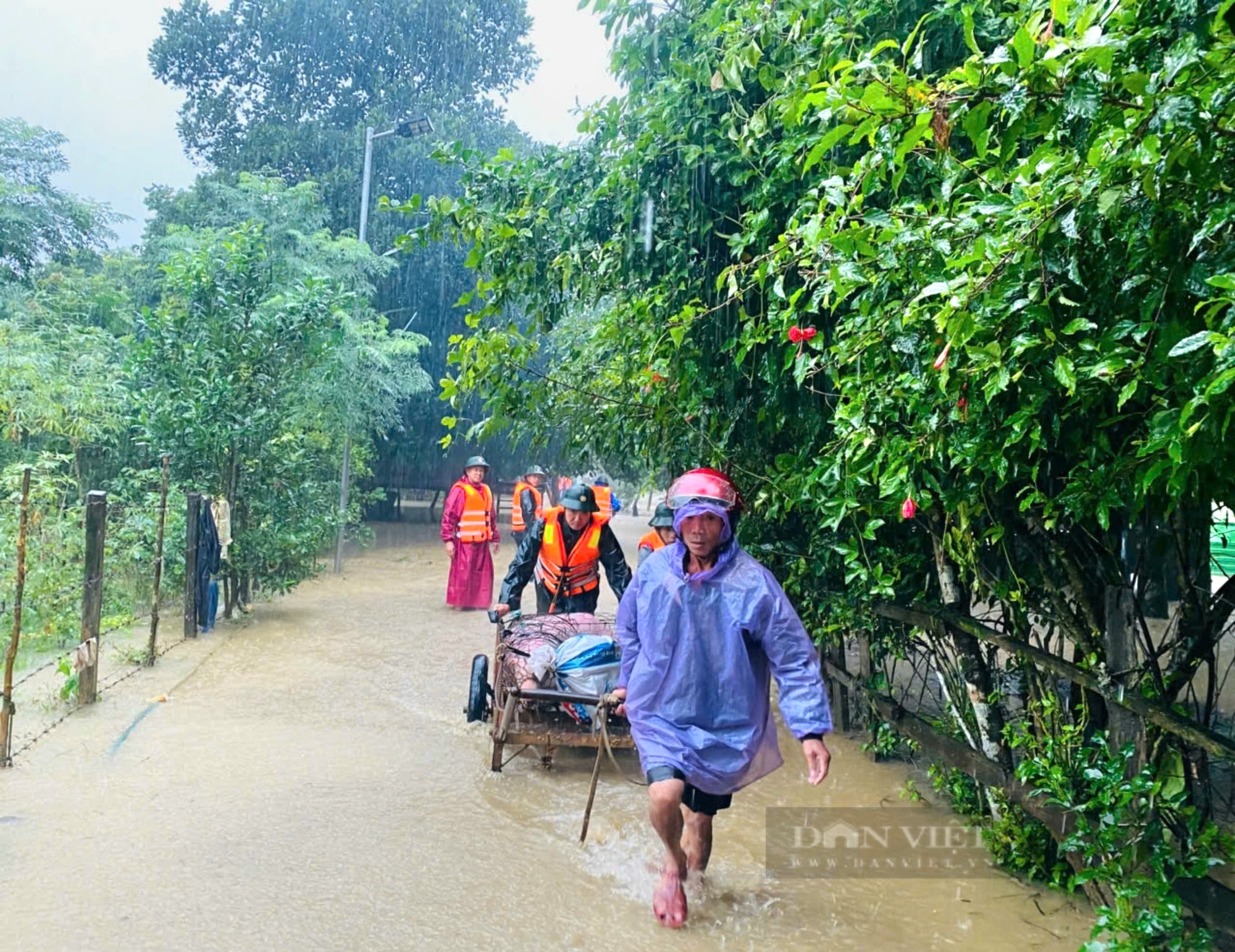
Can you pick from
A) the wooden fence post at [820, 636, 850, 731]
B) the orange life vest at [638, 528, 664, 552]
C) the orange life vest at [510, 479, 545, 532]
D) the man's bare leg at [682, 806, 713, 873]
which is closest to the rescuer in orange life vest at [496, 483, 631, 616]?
the orange life vest at [638, 528, 664, 552]

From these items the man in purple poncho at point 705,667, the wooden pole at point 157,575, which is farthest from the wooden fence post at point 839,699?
the wooden pole at point 157,575

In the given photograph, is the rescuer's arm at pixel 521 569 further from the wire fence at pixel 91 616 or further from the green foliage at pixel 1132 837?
the green foliage at pixel 1132 837

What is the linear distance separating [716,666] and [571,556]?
307cm

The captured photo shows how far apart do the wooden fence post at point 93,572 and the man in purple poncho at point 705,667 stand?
4.45 meters

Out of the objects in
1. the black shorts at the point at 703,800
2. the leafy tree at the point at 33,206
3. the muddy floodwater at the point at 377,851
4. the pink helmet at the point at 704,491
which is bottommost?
the muddy floodwater at the point at 377,851

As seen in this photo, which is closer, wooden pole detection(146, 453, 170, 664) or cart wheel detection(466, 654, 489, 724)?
cart wheel detection(466, 654, 489, 724)

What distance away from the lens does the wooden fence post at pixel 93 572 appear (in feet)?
22.7

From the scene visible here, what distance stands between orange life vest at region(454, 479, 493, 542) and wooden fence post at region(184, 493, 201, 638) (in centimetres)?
312

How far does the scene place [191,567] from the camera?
993cm

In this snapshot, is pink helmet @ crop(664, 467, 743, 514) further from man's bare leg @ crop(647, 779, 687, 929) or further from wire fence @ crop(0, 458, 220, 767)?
wire fence @ crop(0, 458, 220, 767)

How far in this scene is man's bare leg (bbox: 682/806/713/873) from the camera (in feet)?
14.5

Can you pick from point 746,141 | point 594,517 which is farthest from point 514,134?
point 746,141

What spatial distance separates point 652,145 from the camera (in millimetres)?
5277

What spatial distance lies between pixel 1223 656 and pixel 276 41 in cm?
2486
